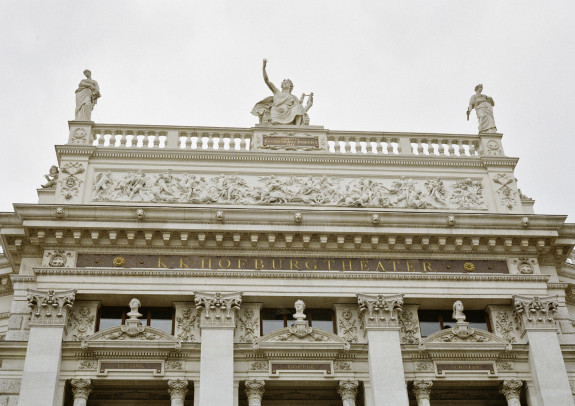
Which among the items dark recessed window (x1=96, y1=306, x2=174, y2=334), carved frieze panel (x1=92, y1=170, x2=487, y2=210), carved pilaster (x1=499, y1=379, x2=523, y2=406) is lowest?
carved pilaster (x1=499, y1=379, x2=523, y2=406)

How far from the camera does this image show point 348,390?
73.1 ft

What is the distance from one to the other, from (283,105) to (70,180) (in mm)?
7573

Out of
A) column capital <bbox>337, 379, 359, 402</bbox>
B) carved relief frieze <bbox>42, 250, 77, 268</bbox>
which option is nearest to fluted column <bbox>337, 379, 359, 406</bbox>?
column capital <bbox>337, 379, 359, 402</bbox>

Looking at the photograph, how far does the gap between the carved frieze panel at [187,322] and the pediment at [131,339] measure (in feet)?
1.21

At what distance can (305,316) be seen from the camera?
23344mm

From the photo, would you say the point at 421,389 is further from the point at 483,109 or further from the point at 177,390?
the point at 483,109

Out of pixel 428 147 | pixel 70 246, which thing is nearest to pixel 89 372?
pixel 70 246

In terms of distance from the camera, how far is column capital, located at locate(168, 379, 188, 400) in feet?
71.6

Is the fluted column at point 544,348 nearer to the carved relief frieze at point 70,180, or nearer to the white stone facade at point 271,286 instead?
the white stone facade at point 271,286

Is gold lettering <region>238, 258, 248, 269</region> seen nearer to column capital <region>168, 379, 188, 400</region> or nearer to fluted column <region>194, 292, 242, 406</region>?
fluted column <region>194, 292, 242, 406</region>

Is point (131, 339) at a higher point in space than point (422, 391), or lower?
higher

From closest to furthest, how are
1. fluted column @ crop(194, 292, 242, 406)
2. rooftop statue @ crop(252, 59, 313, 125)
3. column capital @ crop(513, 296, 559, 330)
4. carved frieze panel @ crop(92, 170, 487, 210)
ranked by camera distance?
fluted column @ crop(194, 292, 242, 406), column capital @ crop(513, 296, 559, 330), carved frieze panel @ crop(92, 170, 487, 210), rooftop statue @ crop(252, 59, 313, 125)

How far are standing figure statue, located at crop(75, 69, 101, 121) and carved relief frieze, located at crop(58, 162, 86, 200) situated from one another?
190cm

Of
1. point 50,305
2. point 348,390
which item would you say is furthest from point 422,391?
point 50,305
